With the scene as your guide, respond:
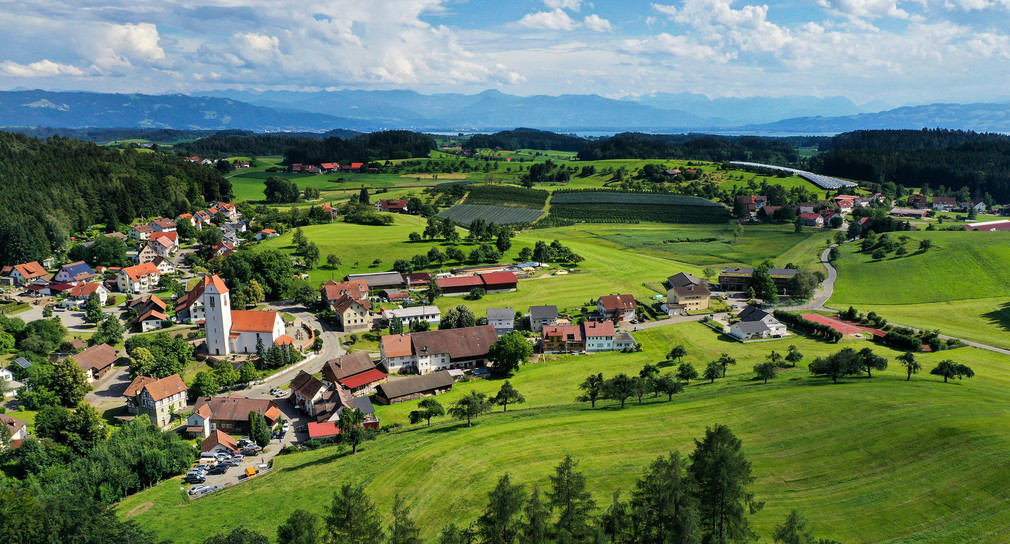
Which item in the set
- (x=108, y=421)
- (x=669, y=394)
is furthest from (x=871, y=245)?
(x=108, y=421)

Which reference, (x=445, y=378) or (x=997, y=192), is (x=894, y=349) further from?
(x=997, y=192)

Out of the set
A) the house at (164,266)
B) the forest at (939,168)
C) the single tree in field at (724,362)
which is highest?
the forest at (939,168)

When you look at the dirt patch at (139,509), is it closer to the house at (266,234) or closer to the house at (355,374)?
the house at (355,374)

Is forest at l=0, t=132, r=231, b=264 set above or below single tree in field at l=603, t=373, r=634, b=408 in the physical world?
above

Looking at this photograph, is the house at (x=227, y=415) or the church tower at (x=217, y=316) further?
the church tower at (x=217, y=316)

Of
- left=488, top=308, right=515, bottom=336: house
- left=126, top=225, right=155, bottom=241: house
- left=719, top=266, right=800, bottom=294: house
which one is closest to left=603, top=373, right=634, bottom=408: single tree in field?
left=488, top=308, right=515, bottom=336: house

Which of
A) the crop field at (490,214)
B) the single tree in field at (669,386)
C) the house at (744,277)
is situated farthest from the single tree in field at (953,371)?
the crop field at (490,214)

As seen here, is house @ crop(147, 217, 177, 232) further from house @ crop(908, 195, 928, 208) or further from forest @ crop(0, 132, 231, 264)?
house @ crop(908, 195, 928, 208)
